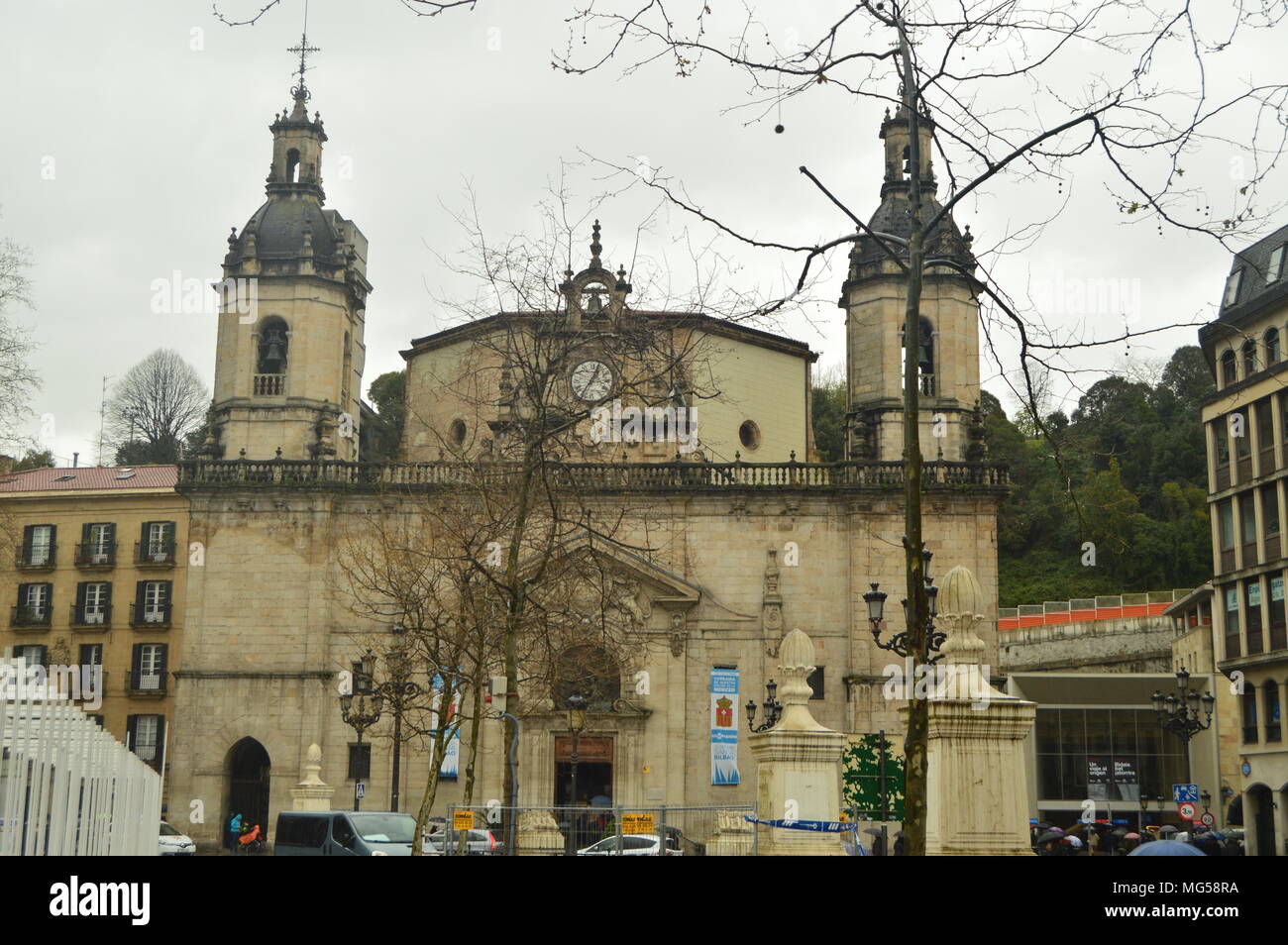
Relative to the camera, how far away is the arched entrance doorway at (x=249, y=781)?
149 ft

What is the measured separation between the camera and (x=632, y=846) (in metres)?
25.8

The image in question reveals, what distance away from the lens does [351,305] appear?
50469 mm

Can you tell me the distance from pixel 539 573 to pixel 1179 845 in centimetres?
1134

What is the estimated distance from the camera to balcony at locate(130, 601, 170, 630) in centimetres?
5400

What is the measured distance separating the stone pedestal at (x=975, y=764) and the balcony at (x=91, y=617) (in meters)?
48.6

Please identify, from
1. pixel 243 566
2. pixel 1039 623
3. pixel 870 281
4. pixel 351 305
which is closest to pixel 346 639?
pixel 243 566

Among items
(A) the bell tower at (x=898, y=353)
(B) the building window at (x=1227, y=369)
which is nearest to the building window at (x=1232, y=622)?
(B) the building window at (x=1227, y=369)

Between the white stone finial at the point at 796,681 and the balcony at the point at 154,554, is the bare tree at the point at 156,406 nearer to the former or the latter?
the balcony at the point at 154,554

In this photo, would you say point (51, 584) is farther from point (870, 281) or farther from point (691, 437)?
point (870, 281)

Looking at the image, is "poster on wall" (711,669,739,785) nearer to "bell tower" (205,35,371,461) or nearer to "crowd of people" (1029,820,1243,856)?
"crowd of people" (1029,820,1243,856)

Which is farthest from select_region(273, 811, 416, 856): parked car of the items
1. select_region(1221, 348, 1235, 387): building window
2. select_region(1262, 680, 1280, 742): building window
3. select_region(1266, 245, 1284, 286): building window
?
select_region(1266, 245, 1284, 286): building window

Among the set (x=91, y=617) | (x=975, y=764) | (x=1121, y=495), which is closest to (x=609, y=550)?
(x=91, y=617)
